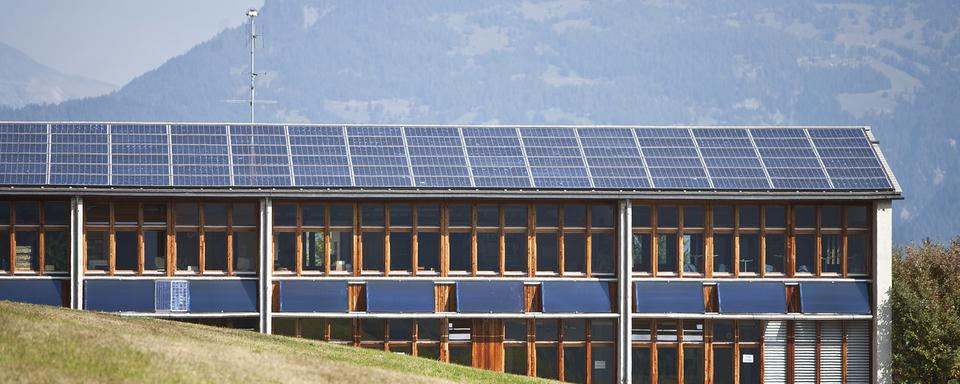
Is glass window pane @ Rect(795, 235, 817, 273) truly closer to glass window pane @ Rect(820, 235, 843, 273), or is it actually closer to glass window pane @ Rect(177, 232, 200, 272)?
glass window pane @ Rect(820, 235, 843, 273)

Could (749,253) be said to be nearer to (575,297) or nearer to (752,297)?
(752,297)

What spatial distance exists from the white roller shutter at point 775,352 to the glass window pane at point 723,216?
3.73 meters

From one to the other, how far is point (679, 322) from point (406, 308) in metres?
9.52

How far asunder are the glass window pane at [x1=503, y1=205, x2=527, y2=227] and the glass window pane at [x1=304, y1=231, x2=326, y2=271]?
20.6 ft

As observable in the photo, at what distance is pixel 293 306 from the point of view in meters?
49.9

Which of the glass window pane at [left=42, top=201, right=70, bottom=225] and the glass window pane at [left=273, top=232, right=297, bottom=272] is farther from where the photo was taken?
the glass window pane at [left=273, top=232, right=297, bottom=272]

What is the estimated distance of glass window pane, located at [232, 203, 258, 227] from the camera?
5056cm

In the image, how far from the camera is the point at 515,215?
51250mm

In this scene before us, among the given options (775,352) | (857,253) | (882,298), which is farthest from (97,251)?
(882,298)

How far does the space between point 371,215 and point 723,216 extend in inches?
482

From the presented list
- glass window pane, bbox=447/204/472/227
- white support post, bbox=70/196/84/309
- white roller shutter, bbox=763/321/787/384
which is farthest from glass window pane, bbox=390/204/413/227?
white roller shutter, bbox=763/321/787/384

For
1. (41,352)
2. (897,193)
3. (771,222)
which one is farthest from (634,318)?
(41,352)

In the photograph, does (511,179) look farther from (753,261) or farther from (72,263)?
(72,263)

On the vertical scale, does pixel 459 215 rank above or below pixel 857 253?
above
